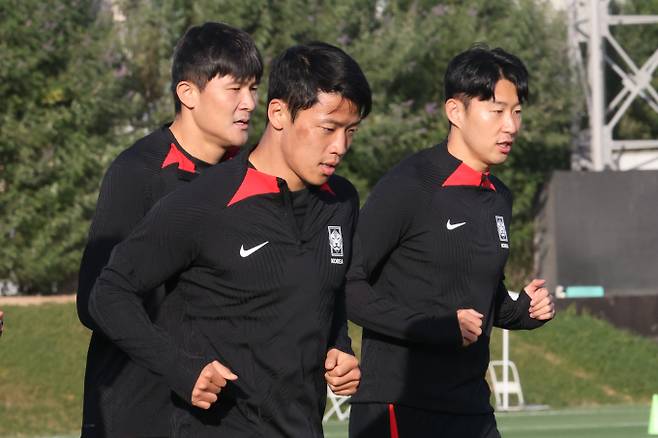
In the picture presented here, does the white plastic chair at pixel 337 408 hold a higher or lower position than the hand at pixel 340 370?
lower

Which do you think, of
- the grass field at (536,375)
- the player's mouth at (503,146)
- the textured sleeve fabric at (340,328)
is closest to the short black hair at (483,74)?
the player's mouth at (503,146)

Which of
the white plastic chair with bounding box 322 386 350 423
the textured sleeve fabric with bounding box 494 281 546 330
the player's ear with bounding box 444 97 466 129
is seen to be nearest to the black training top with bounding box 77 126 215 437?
the player's ear with bounding box 444 97 466 129

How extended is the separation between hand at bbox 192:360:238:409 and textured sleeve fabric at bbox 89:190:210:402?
0.31 ft

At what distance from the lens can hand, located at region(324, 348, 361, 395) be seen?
17.7 feet

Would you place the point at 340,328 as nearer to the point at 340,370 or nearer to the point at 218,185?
the point at 340,370

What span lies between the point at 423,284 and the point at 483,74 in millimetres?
920

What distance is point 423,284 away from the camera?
6.68 meters

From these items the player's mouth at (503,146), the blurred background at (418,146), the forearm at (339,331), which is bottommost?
the blurred background at (418,146)

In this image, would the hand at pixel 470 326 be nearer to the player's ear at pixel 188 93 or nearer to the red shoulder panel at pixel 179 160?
the red shoulder panel at pixel 179 160

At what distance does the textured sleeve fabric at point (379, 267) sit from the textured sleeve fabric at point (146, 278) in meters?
1.05

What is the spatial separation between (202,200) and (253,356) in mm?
494

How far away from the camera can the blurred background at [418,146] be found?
18969 mm

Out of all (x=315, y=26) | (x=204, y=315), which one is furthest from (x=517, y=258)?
(x=204, y=315)

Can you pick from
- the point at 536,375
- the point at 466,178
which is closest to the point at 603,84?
the point at 536,375
